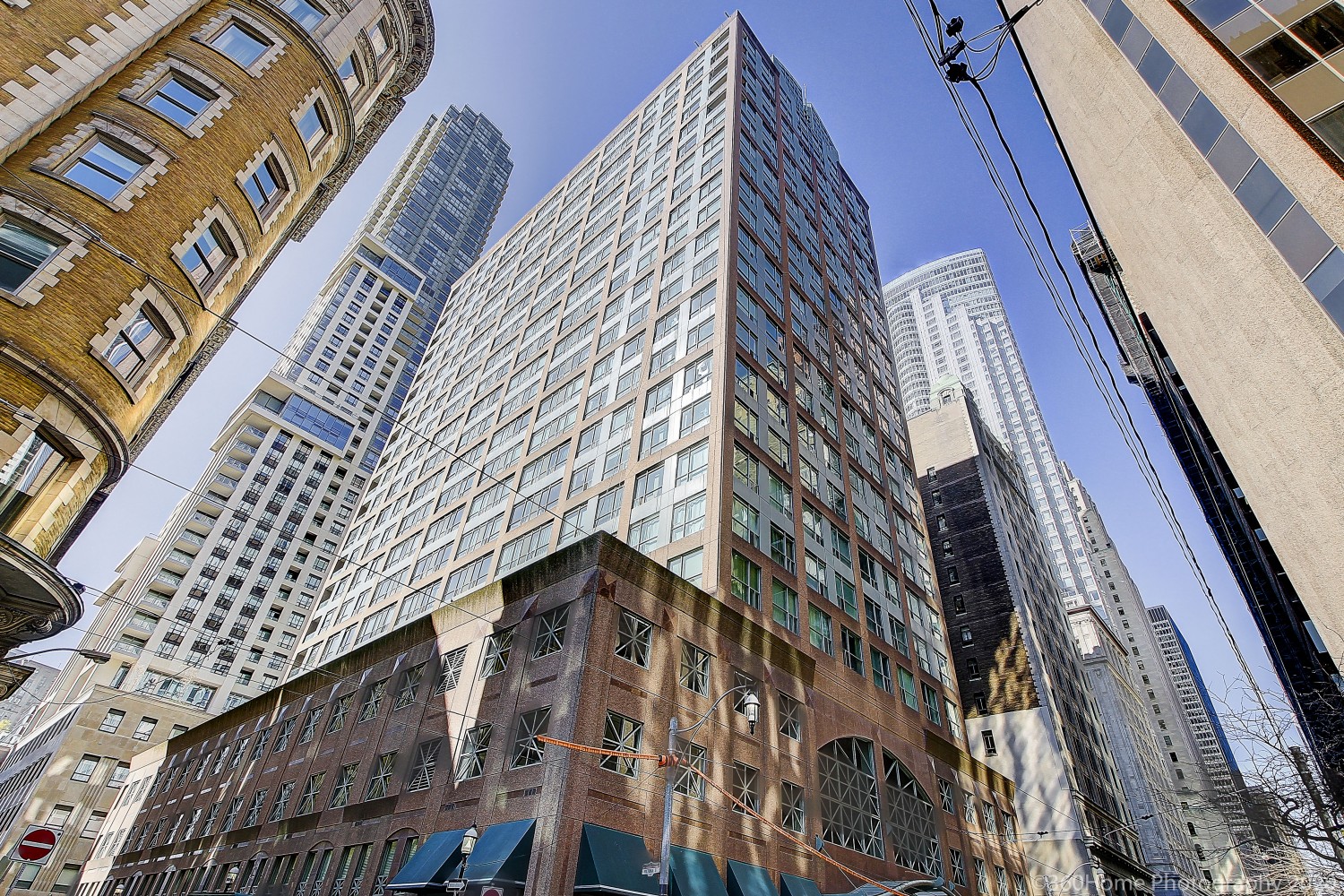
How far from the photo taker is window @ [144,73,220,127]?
2186 cm

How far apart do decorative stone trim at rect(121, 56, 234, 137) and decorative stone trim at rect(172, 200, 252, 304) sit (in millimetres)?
2430

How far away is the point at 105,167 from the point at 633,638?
70.5 feet

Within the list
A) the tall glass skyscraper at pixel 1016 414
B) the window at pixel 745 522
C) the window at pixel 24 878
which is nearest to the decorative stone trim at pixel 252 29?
the window at pixel 745 522

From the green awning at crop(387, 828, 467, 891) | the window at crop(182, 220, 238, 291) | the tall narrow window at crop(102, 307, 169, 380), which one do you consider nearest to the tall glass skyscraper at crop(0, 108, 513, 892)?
the window at crop(182, 220, 238, 291)

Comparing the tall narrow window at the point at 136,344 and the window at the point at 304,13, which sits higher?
the window at the point at 304,13

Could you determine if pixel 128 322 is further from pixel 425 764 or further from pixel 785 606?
pixel 785 606

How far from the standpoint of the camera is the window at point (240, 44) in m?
24.2

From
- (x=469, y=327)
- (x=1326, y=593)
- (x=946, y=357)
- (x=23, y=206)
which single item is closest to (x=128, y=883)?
(x=23, y=206)

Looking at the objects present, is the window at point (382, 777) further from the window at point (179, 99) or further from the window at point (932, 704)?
the window at point (932, 704)

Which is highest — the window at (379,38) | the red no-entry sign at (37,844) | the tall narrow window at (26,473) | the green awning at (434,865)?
the window at (379,38)

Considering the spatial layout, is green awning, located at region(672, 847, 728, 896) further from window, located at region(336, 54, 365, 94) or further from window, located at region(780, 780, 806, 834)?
window, located at region(336, 54, 365, 94)

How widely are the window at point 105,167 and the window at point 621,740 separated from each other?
21245 mm

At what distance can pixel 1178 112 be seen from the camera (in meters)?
21.0

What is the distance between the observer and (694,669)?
26734mm
